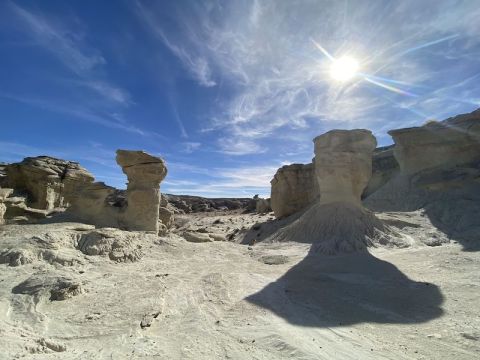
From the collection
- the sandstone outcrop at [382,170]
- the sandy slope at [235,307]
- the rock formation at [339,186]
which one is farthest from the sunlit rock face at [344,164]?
the sandstone outcrop at [382,170]

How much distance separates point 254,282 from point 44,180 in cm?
1580

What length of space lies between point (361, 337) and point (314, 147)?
30.4 feet

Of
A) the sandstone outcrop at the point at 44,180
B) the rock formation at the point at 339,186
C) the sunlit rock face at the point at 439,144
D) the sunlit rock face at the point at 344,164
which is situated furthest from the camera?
the sandstone outcrop at the point at 44,180

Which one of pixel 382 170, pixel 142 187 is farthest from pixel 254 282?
pixel 382 170

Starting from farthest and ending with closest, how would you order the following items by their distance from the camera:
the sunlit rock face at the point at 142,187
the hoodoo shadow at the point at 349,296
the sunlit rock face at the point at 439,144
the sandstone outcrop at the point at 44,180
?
the sandstone outcrop at the point at 44,180
the sunlit rock face at the point at 439,144
the sunlit rock face at the point at 142,187
the hoodoo shadow at the point at 349,296

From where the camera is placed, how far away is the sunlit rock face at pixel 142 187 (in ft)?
36.9

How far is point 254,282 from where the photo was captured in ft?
20.0

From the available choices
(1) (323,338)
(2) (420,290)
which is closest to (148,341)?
(1) (323,338)

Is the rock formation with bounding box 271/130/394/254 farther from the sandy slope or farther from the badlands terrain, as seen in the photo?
the sandy slope

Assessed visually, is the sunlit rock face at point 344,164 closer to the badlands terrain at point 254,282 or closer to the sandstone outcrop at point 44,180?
the badlands terrain at point 254,282

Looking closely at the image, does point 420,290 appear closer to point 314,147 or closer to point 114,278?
point 114,278

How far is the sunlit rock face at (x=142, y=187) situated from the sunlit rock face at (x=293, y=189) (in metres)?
10.5

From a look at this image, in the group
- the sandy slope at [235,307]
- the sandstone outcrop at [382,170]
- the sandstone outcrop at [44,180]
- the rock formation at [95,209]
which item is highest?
the sandstone outcrop at [382,170]

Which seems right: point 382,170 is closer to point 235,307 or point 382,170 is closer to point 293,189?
point 293,189
